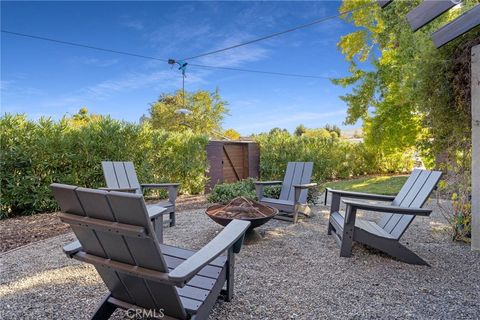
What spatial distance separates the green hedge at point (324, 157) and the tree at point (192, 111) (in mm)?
10385

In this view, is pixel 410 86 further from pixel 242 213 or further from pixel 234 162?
pixel 234 162

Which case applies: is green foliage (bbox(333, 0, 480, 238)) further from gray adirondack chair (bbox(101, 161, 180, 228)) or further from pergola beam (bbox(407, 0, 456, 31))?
gray adirondack chair (bbox(101, 161, 180, 228))

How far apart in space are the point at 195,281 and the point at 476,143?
3.19 metres

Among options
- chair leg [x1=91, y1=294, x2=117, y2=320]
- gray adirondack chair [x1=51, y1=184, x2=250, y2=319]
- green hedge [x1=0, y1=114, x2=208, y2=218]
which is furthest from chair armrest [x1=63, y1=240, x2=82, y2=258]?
green hedge [x1=0, y1=114, x2=208, y2=218]

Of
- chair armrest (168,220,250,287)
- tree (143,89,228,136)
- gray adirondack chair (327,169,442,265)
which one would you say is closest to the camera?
chair armrest (168,220,250,287)

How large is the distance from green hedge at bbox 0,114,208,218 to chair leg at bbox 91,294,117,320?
14.3 ft

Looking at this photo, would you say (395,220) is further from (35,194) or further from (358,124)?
(358,124)

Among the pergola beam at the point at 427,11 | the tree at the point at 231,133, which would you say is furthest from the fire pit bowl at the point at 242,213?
the tree at the point at 231,133

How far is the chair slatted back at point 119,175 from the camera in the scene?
14.2ft

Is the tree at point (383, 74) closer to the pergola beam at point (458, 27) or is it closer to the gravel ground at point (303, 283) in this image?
the pergola beam at point (458, 27)

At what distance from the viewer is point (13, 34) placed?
755 cm

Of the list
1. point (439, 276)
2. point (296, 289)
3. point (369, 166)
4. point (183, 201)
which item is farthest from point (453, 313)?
point (369, 166)

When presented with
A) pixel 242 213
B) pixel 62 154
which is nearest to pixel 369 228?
pixel 242 213

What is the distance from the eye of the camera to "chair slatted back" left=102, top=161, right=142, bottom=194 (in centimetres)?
434
